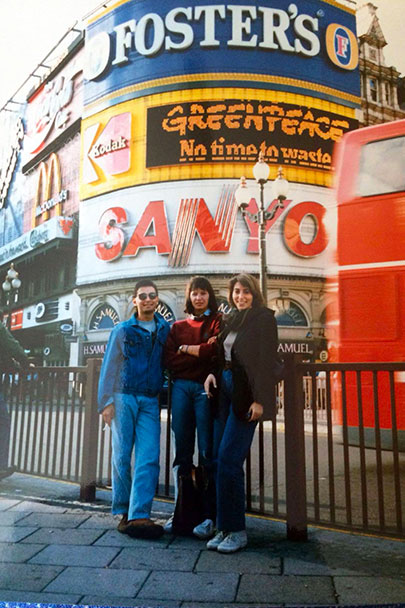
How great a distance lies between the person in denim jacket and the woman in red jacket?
10cm

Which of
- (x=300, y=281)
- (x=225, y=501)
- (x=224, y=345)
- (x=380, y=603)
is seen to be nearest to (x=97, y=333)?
(x=224, y=345)

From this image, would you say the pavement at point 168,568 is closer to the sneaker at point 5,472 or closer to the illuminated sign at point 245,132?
the sneaker at point 5,472

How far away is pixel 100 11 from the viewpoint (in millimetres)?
1733

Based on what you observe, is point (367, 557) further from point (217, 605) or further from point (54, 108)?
point (54, 108)

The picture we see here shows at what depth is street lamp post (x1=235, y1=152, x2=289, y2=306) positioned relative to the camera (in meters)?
1.59

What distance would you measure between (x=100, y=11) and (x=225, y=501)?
1.86 m

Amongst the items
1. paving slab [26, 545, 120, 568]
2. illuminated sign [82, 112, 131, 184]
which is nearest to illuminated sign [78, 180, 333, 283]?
illuminated sign [82, 112, 131, 184]

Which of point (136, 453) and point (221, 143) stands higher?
point (221, 143)

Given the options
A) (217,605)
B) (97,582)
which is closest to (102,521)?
(97,582)

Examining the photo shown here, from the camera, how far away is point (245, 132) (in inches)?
63.7

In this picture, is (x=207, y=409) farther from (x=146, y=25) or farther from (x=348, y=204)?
(x=146, y=25)

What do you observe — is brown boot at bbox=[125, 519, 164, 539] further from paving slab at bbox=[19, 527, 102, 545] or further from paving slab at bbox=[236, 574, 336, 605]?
paving slab at bbox=[236, 574, 336, 605]

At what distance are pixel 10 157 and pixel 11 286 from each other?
51 cm

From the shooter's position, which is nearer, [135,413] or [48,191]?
[48,191]
